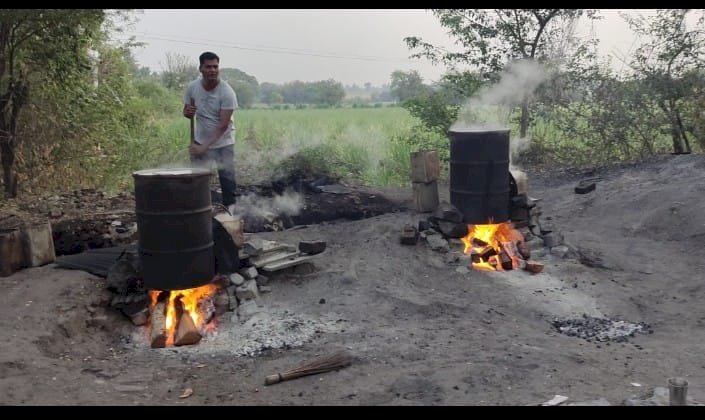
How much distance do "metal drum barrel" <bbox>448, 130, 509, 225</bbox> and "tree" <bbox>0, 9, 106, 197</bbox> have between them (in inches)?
216

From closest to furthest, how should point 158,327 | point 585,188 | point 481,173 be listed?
point 158,327
point 481,173
point 585,188

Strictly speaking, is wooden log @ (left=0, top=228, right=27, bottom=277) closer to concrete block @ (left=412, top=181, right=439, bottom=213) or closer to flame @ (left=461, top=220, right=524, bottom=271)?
concrete block @ (left=412, top=181, right=439, bottom=213)

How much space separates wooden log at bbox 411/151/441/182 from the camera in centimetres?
774

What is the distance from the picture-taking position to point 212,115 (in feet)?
23.2

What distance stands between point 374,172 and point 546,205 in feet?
18.1

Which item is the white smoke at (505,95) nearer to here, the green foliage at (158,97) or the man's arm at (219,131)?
the green foliage at (158,97)

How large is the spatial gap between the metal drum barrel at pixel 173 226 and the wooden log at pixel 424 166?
119 inches

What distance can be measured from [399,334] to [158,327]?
2.08 meters

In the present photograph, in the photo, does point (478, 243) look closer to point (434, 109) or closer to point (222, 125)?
point (222, 125)

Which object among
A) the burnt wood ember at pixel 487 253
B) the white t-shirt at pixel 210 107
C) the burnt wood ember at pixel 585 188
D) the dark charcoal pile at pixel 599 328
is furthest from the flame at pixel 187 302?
the burnt wood ember at pixel 585 188

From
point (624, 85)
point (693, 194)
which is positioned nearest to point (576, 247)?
point (693, 194)

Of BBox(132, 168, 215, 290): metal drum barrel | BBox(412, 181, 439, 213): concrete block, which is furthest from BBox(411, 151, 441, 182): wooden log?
BBox(132, 168, 215, 290): metal drum barrel

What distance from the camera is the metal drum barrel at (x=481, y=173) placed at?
719 centimetres

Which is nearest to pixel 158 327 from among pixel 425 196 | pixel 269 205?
pixel 425 196
